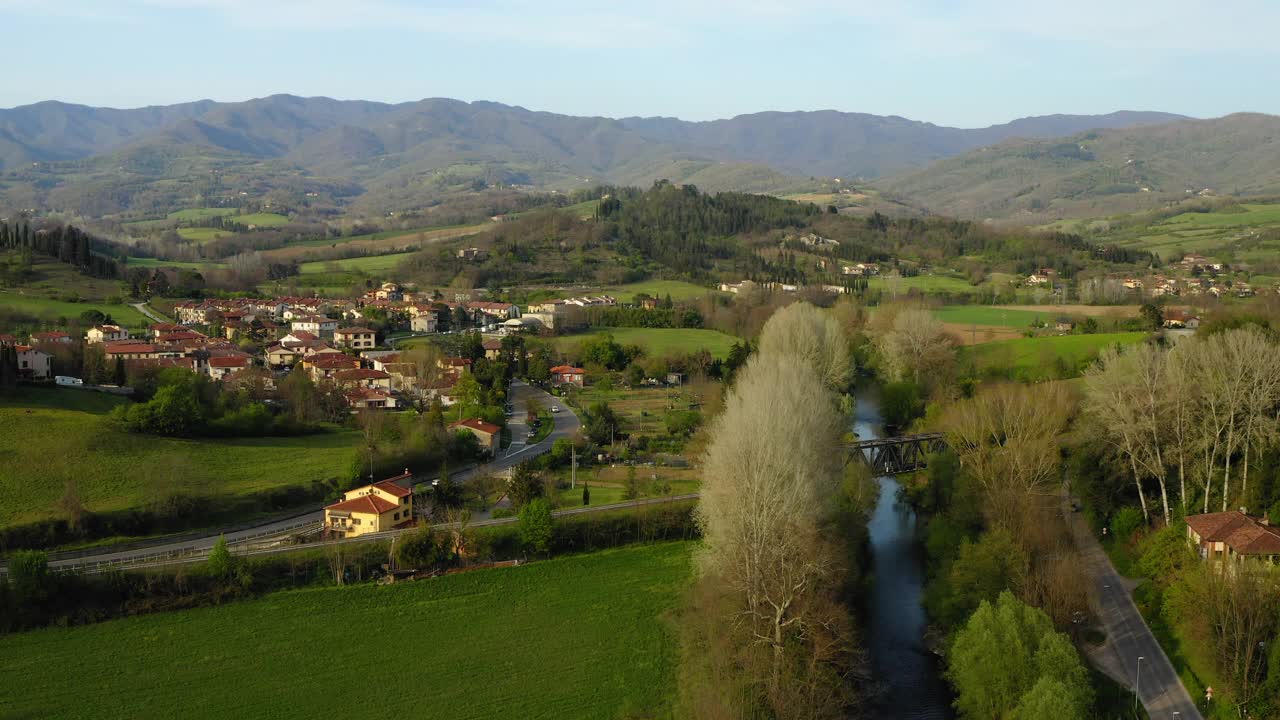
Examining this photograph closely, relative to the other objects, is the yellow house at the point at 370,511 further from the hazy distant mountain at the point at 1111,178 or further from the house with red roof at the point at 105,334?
the hazy distant mountain at the point at 1111,178

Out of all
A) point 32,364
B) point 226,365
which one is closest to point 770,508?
point 32,364

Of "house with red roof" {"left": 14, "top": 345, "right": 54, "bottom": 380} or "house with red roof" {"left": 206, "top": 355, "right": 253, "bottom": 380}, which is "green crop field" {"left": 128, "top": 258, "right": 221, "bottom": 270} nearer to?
"house with red roof" {"left": 206, "top": 355, "right": 253, "bottom": 380}

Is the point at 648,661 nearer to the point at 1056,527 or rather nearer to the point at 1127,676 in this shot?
the point at 1127,676

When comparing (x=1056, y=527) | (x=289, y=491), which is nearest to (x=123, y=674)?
(x=289, y=491)

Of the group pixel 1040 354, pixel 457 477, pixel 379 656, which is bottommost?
pixel 379 656

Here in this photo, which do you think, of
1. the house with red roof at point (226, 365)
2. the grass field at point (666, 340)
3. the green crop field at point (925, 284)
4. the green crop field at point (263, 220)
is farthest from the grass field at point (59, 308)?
the green crop field at point (263, 220)

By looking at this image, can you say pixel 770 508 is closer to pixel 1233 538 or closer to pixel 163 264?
pixel 1233 538

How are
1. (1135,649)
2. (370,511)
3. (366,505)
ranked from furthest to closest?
(366,505) → (370,511) → (1135,649)

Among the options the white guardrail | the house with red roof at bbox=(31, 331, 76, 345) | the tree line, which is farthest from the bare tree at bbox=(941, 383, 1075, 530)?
the tree line
